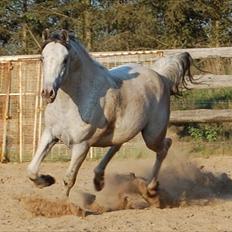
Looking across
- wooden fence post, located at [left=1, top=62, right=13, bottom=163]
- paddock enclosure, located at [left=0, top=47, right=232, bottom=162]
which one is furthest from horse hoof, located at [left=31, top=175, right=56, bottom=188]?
wooden fence post, located at [left=1, top=62, right=13, bottom=163]

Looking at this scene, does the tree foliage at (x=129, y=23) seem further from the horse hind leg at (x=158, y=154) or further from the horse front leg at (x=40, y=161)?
the horse front leg at (x=40, y=161)

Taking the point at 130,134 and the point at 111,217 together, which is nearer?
the point at 111,217

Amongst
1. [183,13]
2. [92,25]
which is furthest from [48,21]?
[183,13]

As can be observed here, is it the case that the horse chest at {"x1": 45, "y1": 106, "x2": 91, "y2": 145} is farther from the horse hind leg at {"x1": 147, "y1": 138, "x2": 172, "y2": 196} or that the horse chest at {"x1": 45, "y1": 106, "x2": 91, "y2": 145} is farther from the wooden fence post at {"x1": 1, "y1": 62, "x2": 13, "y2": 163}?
the wooden fence post at {"x1": 1, "y1": 62, "x2": 13, "y2": 163}

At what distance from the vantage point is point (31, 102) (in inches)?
445

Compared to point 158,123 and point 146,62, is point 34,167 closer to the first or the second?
point 158,123

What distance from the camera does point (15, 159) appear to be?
1120 centimetres

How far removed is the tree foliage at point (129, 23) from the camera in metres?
18.6

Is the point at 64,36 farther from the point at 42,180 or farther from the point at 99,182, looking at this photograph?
the point at 99,182

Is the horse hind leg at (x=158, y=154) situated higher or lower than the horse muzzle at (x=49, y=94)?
lower

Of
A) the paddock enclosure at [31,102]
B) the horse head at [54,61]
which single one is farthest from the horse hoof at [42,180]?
the paddock enclosure at [31,102]

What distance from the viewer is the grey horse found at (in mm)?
5609

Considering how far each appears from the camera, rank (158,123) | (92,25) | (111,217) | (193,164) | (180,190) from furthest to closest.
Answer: (92,25)
(193,164)
(180,190)
(158,123)
(111,217)

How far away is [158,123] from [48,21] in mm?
13157
